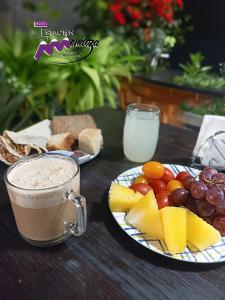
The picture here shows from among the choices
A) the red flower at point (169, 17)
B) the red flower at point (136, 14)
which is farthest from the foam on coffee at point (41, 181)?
the red flower at point (136, 14)

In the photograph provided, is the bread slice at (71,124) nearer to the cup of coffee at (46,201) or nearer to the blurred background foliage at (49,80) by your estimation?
the cup of coffee at (46,201)

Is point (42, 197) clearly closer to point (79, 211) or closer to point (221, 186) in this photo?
point (79, 211)

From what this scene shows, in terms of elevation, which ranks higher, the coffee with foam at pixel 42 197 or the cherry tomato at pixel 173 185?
the coffee with foam at pixel 42 197

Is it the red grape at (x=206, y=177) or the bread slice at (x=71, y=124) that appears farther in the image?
the bread slice at (x=71, y=124)

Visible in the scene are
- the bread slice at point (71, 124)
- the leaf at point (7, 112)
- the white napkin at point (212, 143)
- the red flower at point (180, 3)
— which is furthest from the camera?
the red flower at point (180, 3)

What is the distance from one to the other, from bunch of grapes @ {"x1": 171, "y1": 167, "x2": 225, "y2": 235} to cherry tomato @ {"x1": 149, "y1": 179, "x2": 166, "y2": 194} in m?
0.06

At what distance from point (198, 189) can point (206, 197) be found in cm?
2

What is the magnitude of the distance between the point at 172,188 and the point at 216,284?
9.2 inches

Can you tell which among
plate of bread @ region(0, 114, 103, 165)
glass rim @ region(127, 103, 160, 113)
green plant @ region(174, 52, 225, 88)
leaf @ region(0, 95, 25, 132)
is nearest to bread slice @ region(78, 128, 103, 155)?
plate of bread @ region(0, 114, 103, 165)

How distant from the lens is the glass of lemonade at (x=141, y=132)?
82cm

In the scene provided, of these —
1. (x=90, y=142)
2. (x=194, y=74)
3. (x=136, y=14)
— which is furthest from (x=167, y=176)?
(x=136, y=14)

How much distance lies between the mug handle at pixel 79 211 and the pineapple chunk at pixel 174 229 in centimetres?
15

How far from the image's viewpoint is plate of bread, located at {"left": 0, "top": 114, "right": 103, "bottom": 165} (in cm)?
76

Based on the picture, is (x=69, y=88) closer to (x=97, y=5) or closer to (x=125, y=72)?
(x=125, y=72)
